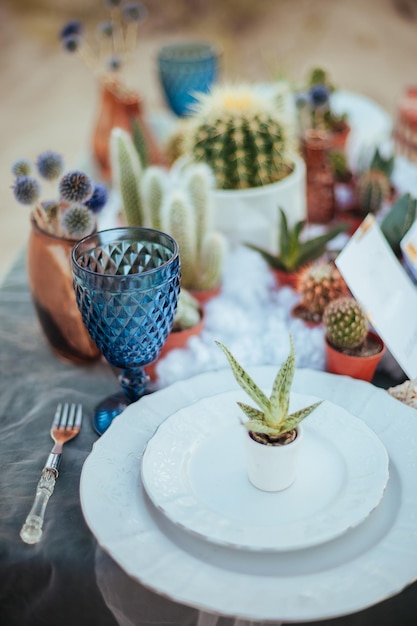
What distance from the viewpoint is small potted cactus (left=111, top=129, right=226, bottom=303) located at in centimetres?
85

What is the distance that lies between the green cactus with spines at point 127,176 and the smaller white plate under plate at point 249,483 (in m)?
0.41

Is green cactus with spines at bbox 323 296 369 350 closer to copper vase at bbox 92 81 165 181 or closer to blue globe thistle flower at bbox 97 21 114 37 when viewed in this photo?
copper vase at bbox 92 81 165 181

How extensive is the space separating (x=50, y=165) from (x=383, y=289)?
43cm

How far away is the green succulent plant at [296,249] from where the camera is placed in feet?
2.96

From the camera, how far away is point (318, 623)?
19.8 inches

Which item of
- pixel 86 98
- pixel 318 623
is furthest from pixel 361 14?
pixel 318 623

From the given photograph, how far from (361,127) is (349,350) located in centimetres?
87

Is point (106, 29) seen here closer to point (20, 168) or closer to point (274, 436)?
point (20, 168)

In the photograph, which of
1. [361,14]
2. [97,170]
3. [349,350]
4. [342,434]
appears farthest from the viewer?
[361,14]

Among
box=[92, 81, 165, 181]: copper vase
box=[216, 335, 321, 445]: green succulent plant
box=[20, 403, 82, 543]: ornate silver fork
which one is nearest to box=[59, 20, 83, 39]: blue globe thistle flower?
box=[92, 81, 165, 181]: copper vase

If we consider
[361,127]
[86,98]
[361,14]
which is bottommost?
[86,98]

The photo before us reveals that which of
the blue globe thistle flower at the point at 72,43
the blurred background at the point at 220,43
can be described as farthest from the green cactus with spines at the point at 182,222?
the blurred background at the point at 220,43

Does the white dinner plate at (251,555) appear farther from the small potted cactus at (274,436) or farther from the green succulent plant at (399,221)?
the green succulent plant at (399,221)

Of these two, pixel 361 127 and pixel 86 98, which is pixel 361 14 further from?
pixel 361 127
